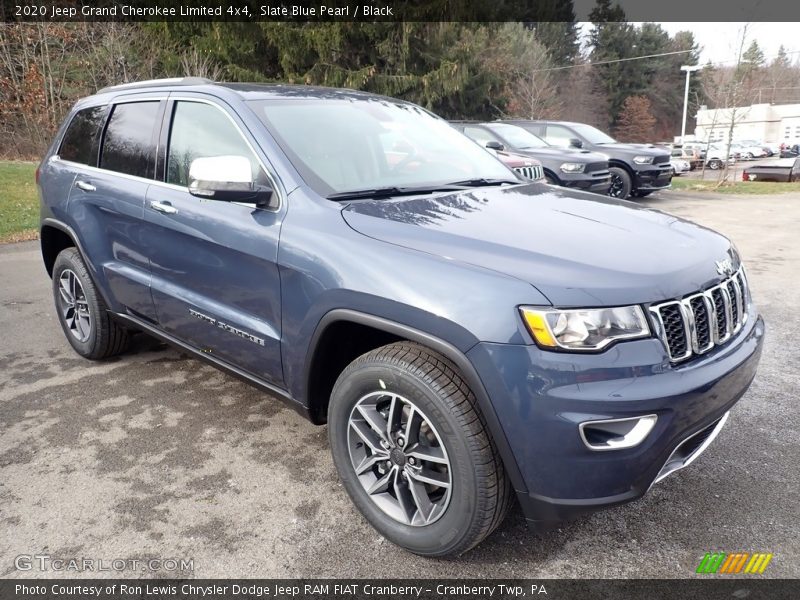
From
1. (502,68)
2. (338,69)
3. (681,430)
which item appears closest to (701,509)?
(681,430)

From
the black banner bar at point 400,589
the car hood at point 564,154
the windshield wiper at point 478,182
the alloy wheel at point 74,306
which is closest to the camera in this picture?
the black banner bar at point 400,589

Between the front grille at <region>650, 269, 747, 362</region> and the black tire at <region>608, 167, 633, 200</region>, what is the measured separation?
35.6ft

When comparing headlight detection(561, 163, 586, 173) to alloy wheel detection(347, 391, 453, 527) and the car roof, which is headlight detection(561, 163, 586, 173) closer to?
the car roof

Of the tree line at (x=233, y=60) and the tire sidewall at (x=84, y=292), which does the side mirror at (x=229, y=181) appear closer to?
the tire sidewall at (x=84, y=292)

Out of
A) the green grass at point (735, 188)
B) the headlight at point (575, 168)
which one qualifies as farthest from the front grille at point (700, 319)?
the green grass at point (735, 188)

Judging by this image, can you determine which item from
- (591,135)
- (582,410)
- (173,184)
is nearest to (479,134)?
(591,135)

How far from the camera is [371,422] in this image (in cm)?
241

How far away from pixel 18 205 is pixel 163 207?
382 inches

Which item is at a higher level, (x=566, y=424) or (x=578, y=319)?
(x=578, y=319)

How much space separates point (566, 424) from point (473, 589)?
2.55 ft

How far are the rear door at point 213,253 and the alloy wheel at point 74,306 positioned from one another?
1208mm

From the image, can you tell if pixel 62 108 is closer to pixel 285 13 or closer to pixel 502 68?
pixel 285 13

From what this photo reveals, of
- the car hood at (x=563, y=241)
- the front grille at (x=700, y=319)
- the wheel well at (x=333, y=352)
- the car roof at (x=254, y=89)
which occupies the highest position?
the car roof at (x=254, y=89)

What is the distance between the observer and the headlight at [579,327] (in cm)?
196
